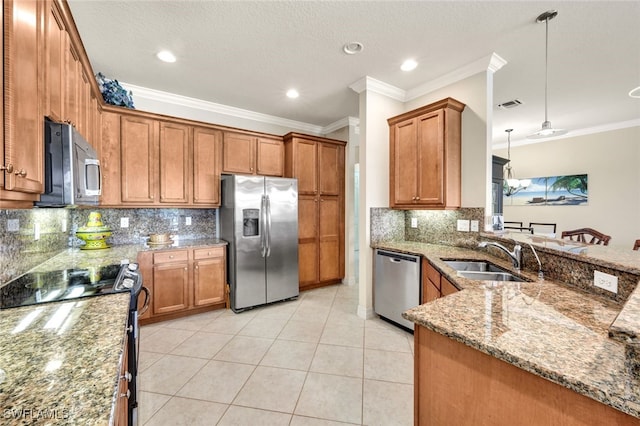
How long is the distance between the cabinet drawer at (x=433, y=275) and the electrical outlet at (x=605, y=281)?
1.00 m

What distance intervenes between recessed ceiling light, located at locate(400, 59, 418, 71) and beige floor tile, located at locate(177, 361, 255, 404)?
327 cm

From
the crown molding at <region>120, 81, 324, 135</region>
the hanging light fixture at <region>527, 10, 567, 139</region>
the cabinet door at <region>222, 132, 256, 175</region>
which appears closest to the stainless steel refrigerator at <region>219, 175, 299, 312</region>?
the cabinet door at <region>222, 132, 256, 175</region>

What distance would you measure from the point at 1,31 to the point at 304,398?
2408mm

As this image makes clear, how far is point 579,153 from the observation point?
209 inches

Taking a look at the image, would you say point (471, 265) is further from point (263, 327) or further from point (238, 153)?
point (238, 153)

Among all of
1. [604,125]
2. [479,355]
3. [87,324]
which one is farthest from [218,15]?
[604,125]

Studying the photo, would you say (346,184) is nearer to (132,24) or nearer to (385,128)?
(385,128)

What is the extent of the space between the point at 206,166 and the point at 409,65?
2742 millimetres

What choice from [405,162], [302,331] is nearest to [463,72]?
[405,162]

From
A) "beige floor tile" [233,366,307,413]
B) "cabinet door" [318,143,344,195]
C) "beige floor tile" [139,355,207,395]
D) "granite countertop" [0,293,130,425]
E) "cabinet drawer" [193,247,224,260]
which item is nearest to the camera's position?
"granite countertop" [0,293,130,425]

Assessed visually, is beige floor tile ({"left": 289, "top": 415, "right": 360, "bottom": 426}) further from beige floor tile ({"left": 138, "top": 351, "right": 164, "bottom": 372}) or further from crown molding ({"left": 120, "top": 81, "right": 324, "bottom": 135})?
crown molding ({"left": 120, "top": 81, "right": 324, "bottom": 135})

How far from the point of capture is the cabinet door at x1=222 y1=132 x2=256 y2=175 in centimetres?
371

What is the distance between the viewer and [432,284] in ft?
7.93

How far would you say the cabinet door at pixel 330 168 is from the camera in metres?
4.28
